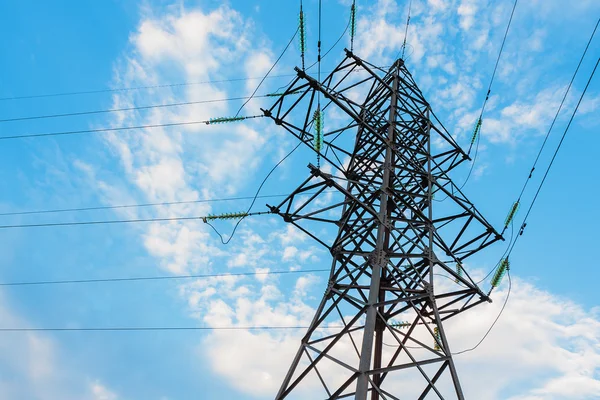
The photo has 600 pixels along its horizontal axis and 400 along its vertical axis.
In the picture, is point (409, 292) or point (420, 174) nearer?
point (409, 292)

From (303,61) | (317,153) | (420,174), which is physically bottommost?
(317,153)

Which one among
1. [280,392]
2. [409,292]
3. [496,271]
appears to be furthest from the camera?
[496,271]

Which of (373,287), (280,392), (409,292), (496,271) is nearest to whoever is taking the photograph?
(280,392)

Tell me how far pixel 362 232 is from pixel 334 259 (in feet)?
3.01

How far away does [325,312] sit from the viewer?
912 cm

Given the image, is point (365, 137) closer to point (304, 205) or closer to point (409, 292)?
point (304, 205)

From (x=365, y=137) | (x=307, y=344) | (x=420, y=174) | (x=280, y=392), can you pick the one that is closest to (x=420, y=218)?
(x=420, y=174)

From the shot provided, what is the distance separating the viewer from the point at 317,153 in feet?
31.6

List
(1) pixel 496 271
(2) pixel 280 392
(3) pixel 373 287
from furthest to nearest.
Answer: (1) pixel 496 271 < (3) pixel 373 287 < (2) pixel 280 392

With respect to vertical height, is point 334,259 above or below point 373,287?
above

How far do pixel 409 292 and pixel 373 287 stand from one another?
124 cm

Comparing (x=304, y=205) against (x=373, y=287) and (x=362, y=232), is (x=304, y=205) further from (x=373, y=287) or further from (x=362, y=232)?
(x=373, y=287)

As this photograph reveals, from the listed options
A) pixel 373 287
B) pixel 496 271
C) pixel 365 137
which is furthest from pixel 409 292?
pixel 365 137

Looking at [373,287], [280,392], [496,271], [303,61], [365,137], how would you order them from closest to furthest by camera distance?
[280,392]
[373,287]
[303,61]
[496,271]
[365,137]
